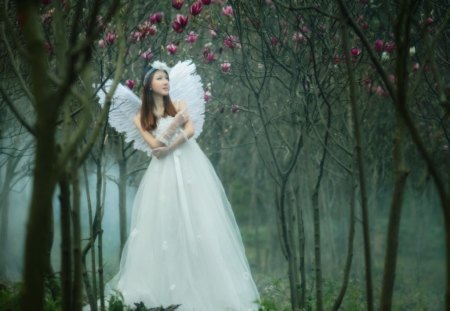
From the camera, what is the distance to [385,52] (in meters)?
5.40

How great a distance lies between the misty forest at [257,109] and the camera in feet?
6.86

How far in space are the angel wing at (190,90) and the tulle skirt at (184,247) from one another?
1.17 ft

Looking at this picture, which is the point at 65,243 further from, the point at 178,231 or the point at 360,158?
the point at 178,231

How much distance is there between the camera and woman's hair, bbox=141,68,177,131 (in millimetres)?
5816

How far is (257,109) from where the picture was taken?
7520 millimetres

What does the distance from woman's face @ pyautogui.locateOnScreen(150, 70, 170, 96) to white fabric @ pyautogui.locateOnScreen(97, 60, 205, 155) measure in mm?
213

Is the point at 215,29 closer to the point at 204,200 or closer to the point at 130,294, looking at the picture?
the point at 204,200

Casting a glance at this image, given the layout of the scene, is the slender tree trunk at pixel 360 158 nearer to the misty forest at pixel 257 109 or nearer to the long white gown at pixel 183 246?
the misty forest at pixel 257 109

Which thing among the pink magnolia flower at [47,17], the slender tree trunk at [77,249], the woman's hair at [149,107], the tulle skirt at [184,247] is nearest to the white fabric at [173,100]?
the woman's hair at [149,107]

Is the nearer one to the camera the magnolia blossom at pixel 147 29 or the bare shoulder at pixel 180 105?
the magnolia blossom at pixel 147 29

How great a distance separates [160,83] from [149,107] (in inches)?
9.6

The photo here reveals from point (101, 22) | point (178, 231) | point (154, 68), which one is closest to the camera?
point (101, 22)

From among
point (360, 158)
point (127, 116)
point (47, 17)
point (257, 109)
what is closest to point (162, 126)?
point (127, 116)

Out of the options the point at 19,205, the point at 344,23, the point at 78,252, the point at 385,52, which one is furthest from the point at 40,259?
the point at 19,205
